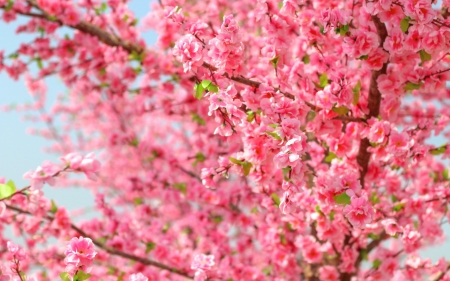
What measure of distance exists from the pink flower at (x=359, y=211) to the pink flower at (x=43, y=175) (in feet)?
5.16

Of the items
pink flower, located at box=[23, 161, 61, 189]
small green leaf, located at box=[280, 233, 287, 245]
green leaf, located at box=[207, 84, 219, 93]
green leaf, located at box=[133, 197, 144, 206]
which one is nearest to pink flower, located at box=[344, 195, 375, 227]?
green leaf, located at box=[207, 84, 219, 93]

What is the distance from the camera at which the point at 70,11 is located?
489 centimetres

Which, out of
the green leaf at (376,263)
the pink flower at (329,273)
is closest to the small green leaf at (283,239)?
the pink flower at (329,273)

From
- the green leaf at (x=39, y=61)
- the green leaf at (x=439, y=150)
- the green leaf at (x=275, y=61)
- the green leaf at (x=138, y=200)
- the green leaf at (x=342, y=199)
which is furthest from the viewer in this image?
the green leaf at (x=138, y=200)

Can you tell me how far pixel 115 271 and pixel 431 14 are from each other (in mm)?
4230

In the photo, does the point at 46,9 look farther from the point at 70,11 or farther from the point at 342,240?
the point at 342,240

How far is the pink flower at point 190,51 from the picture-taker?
7.98 feet

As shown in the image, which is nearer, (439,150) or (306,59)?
(439,150)

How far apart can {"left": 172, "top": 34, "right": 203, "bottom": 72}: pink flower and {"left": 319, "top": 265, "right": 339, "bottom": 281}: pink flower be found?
2678 millimetres

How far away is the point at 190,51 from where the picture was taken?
2.45 meters

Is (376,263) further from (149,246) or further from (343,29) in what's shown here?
(343,29)

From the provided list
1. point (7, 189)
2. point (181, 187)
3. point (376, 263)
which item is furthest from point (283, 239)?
point (7, 189)

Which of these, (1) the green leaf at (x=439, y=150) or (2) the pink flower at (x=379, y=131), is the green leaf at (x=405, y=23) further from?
(1) the green leaf at (x=439, y=150)

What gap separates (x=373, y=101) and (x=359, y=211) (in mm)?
1162
